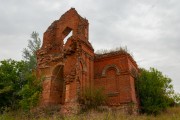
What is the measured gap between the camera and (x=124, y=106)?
16.8 m

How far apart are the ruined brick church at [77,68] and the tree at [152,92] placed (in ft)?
3.13

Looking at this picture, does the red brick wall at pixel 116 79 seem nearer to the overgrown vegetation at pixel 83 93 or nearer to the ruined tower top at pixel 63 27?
the overgrown vegetation at pixel 83 93

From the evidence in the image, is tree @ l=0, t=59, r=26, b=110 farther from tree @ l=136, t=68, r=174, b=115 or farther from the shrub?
tree @ l=136, t=68, r=174, b=115

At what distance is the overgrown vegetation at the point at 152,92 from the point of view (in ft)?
59.3

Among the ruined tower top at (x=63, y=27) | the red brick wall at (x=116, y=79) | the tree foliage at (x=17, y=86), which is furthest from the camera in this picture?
the ruined tower top at (x=63, y=27)

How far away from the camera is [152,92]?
60.3 feet

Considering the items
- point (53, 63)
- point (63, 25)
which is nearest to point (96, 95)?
point (53, 63)

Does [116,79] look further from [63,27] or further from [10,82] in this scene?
[10,82]

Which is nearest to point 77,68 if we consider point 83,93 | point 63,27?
point 83,93

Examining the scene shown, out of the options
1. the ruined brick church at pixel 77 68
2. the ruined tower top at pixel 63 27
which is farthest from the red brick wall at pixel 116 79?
the ruined tower top at pixel 63 27

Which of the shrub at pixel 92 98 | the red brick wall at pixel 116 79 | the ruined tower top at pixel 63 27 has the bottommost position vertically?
the shrub at pixel 92 98

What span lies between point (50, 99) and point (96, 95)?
4.84m

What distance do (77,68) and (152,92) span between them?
6818 mm

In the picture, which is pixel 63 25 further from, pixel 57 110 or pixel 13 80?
pixel 57 110
